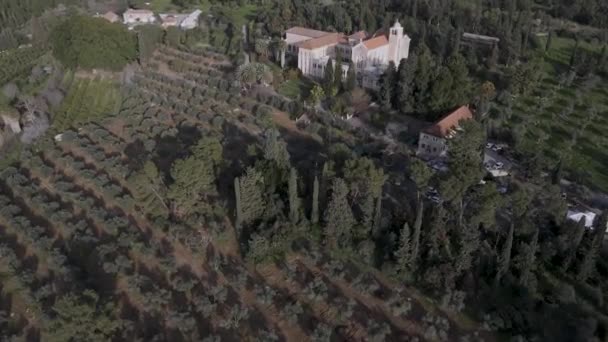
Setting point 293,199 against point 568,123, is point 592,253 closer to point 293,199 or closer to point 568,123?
point 293,199

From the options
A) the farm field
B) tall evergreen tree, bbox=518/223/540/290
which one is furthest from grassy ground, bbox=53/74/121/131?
tall evergreen tree, bbox=518/223/540/290

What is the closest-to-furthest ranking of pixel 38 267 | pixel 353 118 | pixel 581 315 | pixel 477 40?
pixel 581 315, pixel 38 267, pixel 353 118, pixel 477 40

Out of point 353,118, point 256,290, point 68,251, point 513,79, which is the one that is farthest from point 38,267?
point 513,79

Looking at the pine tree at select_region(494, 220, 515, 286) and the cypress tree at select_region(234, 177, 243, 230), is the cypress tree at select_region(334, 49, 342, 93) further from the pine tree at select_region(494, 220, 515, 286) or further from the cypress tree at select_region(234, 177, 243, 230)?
the pine tree at select_region(494, 220, 515, 286)

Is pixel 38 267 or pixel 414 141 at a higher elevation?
pixel 414 141

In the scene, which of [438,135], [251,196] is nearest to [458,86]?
[438,135]

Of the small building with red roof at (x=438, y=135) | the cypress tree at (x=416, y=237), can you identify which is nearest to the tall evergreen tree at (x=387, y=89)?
the small building with red roof at (x=438, y=135)

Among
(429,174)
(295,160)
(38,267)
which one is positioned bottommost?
(38,267)

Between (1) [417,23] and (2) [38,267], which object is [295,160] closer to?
(2) [38,267]
